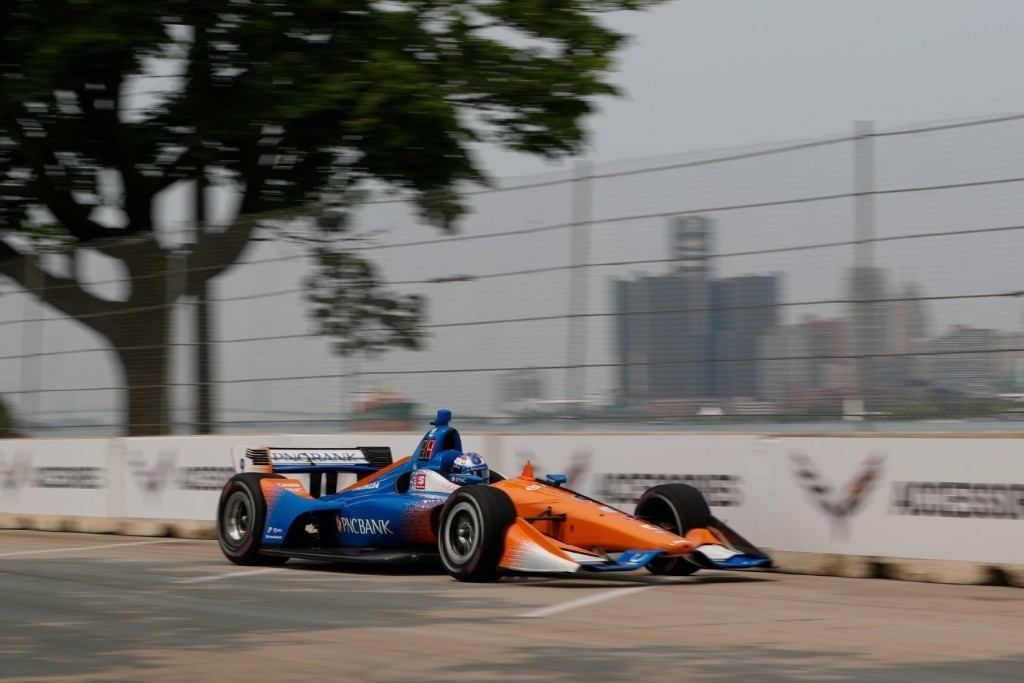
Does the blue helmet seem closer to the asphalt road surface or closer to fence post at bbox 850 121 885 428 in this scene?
the asphalt road surface

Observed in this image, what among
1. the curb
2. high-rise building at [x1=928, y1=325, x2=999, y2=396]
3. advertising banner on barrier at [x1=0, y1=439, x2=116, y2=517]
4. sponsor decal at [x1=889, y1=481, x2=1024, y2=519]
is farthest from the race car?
advertising banner on barrier at [x1=0, y1=439, x2=116, y2=517]

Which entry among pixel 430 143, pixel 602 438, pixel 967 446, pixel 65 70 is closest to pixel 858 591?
pixel 967 446

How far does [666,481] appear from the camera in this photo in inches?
490

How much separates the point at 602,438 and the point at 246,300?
485 cm

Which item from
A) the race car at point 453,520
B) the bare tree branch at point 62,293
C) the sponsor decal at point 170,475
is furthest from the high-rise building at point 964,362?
the bare tree branch at point 62,293

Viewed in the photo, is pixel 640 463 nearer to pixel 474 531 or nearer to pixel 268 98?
pixel 474 531

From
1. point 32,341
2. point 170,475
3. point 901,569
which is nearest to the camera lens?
point 901,569

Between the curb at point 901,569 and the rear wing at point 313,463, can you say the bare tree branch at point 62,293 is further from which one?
the curb at point 901,569

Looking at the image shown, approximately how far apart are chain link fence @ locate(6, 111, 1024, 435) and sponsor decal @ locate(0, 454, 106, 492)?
1.23 metres

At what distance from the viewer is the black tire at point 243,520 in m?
12.6

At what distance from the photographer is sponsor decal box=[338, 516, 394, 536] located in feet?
38.9

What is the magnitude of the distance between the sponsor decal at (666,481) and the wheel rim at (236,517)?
2.62 m

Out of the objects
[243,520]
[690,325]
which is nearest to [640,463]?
[690,325]

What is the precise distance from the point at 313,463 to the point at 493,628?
16.8 feet
